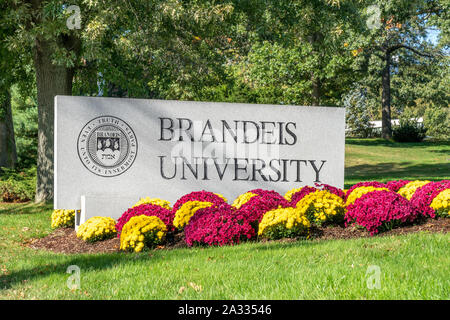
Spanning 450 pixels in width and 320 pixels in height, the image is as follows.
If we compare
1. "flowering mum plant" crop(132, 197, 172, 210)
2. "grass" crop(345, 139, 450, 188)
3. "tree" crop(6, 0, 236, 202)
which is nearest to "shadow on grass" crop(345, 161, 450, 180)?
"grass" crop(345, 139, 450, 188)

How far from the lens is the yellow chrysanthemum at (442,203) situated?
7000 mm

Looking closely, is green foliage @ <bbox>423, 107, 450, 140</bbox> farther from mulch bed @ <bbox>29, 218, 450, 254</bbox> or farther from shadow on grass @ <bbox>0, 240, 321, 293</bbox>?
shadow on grass @ <bbox>0, 240, 321, 293</bbox>

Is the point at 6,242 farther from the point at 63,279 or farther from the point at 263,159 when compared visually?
the point at 263,159

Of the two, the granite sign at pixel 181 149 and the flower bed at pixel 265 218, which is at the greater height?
the granite sign at pixel 181 149

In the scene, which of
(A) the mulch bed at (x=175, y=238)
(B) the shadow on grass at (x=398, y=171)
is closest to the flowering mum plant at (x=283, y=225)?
(A) the mulch bed at (x=175, y=238)

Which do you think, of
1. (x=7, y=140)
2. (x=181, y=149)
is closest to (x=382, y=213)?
(x=181, y=149)

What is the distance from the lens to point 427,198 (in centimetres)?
734

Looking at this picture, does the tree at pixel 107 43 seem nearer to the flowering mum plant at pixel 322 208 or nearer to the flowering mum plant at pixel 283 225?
the flowering mum plant at pixel 322 208

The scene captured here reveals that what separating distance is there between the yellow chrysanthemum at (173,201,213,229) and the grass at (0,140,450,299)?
110cm

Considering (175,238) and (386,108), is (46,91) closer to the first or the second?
(175,238)

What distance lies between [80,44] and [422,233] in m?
10.1

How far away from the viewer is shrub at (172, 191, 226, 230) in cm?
777

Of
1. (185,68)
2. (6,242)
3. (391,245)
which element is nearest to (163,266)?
(391,245)

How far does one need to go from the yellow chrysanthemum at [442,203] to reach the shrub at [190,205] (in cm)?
347
